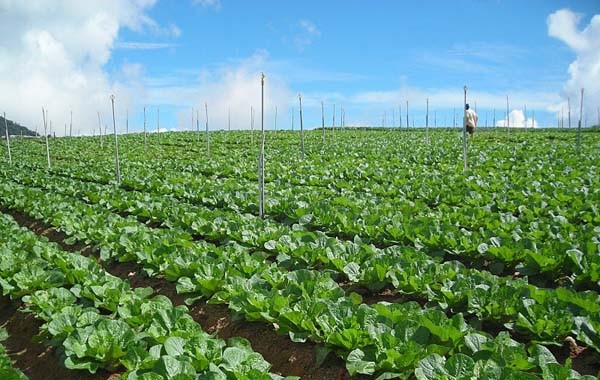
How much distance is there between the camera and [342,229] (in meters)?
7.93

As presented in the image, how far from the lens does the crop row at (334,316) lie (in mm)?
3430

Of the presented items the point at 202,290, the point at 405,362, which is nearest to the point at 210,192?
the point at 202,290

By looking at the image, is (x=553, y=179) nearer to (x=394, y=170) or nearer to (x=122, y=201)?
(x=394, y=170)

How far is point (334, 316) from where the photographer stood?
13.3 ft

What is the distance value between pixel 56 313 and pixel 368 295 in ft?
10.4

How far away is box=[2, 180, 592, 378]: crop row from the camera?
→ 3.43 meters

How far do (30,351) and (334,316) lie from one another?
11.2ft

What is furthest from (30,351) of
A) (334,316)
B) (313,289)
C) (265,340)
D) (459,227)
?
(459,227)

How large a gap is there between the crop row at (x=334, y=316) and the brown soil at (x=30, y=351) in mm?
1384

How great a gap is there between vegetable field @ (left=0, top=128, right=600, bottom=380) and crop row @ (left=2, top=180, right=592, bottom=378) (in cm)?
1

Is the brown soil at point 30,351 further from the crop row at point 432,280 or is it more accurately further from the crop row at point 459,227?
the crop row at point 459,227

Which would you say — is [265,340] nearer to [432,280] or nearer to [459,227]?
[432,280]

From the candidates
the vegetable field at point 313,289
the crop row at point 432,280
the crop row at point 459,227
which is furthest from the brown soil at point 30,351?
the crop row at point 459,227

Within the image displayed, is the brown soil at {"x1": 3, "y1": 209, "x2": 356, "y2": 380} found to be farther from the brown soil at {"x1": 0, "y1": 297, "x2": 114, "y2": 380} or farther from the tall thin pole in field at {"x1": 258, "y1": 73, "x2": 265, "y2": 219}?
the tall thin pole in field at {"x1": 258, "y1": 73, "x2": 265, "y2": 219}
